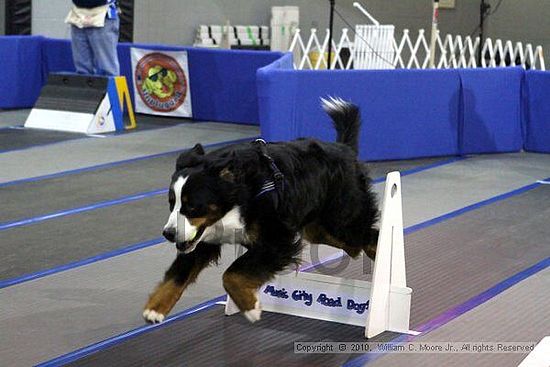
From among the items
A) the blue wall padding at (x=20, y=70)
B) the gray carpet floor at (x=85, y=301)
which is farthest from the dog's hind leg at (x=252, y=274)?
the blue wall padding at (x=20, y=70)

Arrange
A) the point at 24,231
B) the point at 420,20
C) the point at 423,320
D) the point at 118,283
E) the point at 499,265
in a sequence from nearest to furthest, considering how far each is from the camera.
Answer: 1. the point at 423,320
2. the point at 118,283
3. the point at 499,265
4. the point at 24,231
5. the point at 420,20

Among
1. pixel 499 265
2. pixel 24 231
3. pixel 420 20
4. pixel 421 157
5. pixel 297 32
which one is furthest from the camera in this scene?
pixel 420 20

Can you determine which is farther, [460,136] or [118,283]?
[460,136]

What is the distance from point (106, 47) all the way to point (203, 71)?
Result: 1.16 meters

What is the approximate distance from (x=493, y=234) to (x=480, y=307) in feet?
5.57

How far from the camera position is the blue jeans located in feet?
35.2

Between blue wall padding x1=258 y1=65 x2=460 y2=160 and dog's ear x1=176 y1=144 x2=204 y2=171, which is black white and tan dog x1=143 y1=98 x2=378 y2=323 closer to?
dog's ear x1=176 y1=144 x2=204 y2=171

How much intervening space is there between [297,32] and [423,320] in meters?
12.6

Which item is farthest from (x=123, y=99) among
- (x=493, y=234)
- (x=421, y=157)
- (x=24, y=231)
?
(x=493, y=234)

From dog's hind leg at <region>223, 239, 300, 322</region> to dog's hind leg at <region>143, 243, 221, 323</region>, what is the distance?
0.55 ft

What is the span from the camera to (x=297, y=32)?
55.2 feet

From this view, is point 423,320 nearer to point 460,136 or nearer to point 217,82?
point 460,136

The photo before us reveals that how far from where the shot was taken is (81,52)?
1099 cm

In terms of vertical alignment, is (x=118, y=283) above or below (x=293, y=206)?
below
